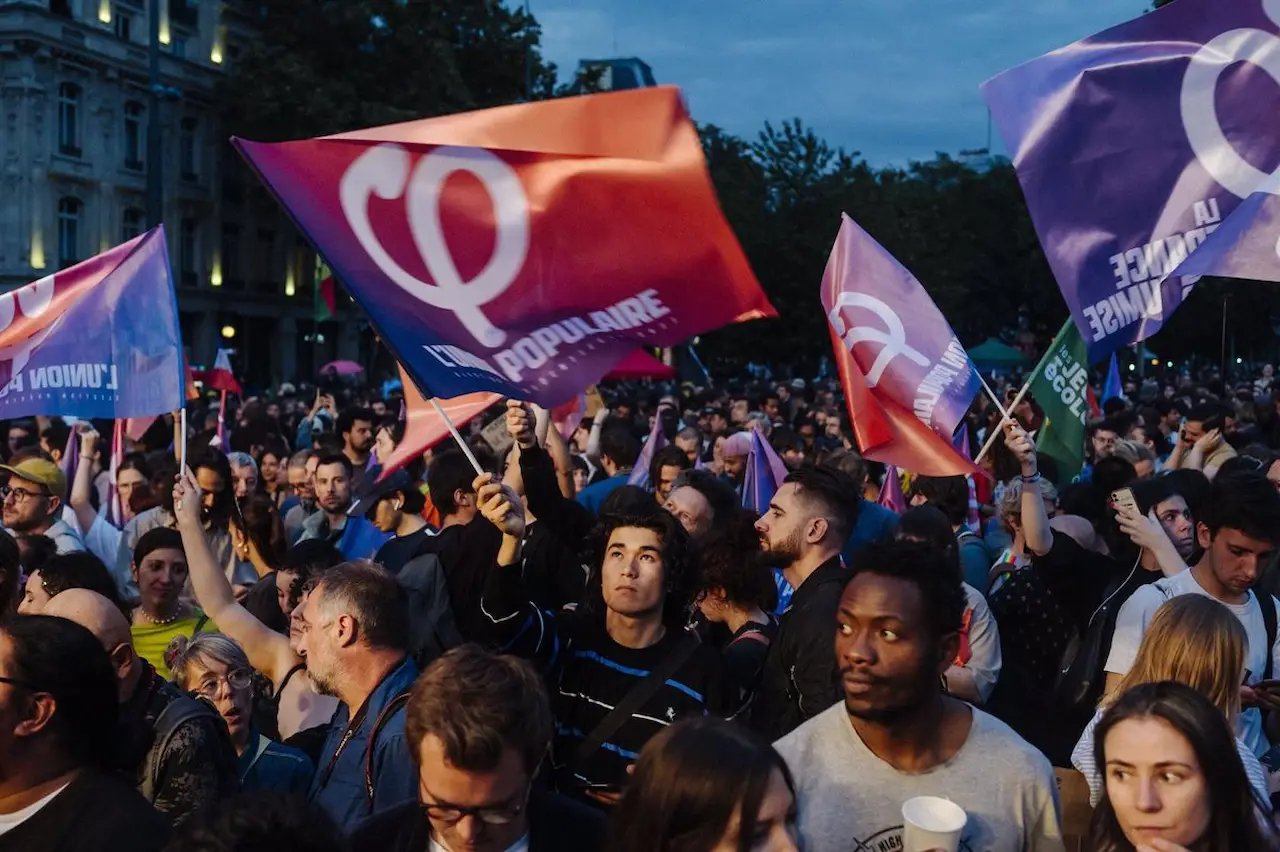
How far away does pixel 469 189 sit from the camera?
5.68m

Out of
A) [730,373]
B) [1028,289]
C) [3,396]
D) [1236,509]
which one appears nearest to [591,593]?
[1236,509]

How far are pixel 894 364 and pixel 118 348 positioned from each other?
153 inches

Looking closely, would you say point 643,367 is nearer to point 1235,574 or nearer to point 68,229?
point 1235,574

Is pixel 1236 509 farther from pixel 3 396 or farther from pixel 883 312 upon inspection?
pixel 3 396

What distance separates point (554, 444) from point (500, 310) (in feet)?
10.9

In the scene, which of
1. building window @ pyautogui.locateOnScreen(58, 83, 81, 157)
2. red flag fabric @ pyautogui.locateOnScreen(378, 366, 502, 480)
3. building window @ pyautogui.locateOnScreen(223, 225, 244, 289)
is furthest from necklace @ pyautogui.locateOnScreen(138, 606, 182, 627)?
building window @ pyautogui.locateOnScreen(223, 225, 244, 289)

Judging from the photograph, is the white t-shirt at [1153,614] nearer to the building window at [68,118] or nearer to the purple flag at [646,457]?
the purple flag at [646,457]

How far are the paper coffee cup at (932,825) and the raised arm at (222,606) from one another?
3.14 m

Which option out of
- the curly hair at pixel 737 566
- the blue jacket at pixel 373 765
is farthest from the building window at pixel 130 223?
the blue jacket at pixel 373 765

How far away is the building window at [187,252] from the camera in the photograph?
49438 millimetres

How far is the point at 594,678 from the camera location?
14.4ft

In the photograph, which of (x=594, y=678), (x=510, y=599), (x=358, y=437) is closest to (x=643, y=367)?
(x=510, y=599)

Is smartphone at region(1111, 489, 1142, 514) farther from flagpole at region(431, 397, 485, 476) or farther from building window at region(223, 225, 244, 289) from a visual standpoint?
building window at region(223, 225, 244, 289)

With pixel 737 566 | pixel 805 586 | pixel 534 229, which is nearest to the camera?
pixel 805 586
